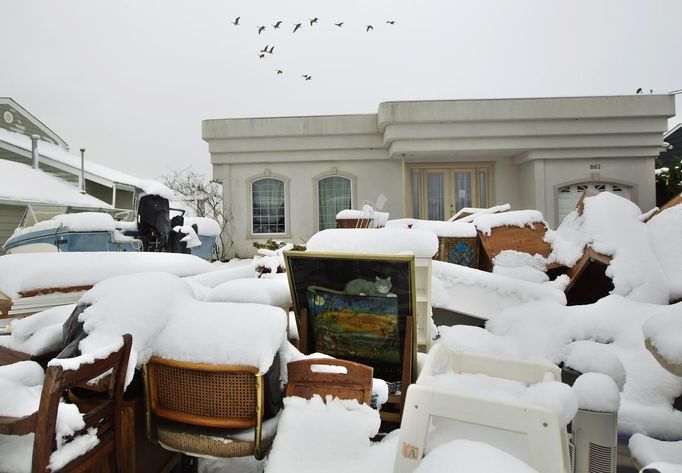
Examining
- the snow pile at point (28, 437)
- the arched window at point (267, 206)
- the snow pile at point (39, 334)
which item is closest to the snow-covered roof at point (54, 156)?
the arched window at point (267, 206)

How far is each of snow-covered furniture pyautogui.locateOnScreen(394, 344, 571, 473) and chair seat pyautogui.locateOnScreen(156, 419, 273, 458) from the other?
0.72 meters

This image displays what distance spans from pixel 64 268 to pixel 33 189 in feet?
32.4

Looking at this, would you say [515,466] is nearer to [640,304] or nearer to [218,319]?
[218,319]

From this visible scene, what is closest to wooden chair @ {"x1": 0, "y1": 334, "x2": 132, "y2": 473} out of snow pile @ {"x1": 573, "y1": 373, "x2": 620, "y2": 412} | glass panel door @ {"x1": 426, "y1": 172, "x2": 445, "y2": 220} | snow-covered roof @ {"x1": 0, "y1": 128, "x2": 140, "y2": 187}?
snow pile @ {"x1": 573, "y1": 373, "x2": 620, "y2": 412}

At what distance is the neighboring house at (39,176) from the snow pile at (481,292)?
1061cm

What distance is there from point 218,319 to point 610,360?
2094mm

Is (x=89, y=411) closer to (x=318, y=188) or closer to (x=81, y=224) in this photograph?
(x=81, y=224)

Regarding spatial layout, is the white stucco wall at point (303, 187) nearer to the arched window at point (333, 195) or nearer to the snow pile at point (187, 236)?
the arched window at point (333, 195)

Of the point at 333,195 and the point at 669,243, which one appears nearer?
the point at 669,243

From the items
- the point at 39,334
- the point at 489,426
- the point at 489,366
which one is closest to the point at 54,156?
the point at 39,334

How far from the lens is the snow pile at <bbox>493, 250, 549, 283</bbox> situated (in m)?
4.27

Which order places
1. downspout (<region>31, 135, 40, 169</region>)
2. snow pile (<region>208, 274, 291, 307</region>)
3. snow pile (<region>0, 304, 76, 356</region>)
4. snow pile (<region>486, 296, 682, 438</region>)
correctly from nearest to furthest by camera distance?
snow pile (<region>0, 304, 76, 356</region>)
snow pile (<region>486, 296, 682, 438</region>)
snow pile (<region>208, 274, 291, 307</region>)
downspout (<region>31, 135, 40, 169</region>)

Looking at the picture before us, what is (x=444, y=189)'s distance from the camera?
11.3 m

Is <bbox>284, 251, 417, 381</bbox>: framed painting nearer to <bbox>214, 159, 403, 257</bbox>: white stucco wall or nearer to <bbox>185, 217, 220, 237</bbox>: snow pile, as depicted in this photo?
<bbox>185, 217, 220, 237</bbox>: snow pile
